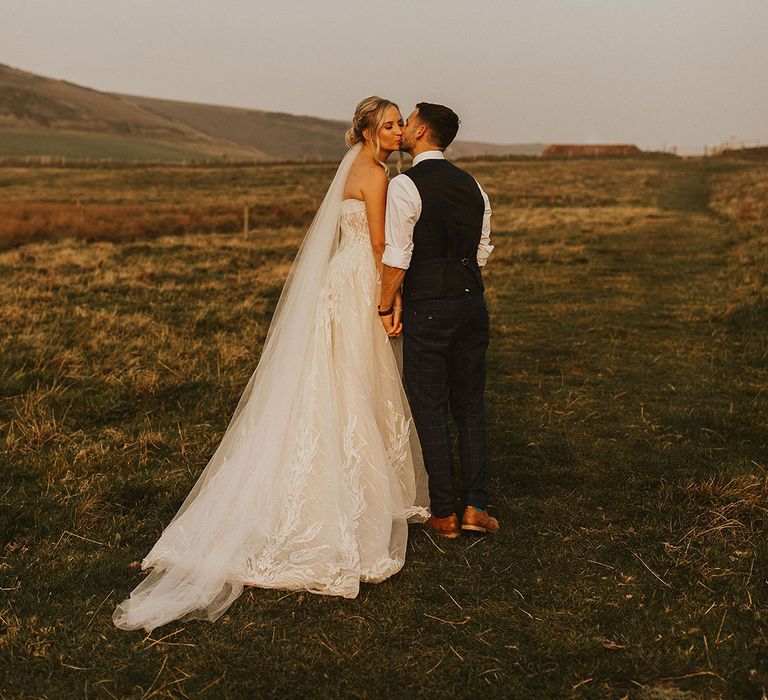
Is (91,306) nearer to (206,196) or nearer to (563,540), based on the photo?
(563,540)

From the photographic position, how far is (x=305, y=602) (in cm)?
375

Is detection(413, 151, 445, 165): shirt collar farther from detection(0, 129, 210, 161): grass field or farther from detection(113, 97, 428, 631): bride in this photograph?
detection(0, 129, 210, 161): grass field

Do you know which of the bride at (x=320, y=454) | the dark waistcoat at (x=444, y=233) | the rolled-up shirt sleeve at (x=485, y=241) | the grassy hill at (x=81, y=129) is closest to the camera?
the bride at (x=320, y=454)

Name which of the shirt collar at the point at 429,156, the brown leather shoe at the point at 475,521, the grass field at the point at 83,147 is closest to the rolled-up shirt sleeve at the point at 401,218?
the shirt collar at the point at 429,156

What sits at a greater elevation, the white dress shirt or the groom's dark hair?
the groom's dark hair

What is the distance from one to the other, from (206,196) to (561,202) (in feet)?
75.0

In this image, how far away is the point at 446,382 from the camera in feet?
14.7

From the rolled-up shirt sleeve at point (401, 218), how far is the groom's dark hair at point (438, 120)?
1.11ft

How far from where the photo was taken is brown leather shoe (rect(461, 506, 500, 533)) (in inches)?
177

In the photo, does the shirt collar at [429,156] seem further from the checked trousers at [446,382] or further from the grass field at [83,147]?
the grass field at [83,147]

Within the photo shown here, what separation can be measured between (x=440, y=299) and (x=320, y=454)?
1.16 m

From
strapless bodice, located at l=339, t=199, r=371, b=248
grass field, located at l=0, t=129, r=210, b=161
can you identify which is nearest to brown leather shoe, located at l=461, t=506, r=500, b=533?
strapless bodice, located at l=339, t=199, r=371, b=248

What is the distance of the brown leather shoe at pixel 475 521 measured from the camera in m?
4.49

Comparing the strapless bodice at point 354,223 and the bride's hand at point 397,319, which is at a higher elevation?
the strapless bodice at point 354,223
